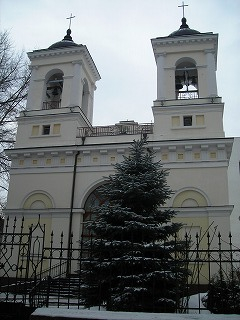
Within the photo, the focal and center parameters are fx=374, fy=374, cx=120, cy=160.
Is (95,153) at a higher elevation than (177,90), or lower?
lower

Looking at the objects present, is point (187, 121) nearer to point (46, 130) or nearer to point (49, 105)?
point (46, 130)

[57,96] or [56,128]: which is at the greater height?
[57,96]

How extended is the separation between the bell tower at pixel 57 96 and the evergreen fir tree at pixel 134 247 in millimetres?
8941

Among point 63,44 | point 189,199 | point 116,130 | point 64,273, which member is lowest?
point 64,273

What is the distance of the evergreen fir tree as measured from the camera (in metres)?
8.08

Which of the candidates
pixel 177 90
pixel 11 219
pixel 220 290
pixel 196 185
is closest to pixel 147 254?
pixel 220 290

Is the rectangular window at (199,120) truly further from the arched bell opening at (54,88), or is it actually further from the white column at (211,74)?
the arched bell opening at (54,88)

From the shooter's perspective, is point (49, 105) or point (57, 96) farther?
point (57, 96)

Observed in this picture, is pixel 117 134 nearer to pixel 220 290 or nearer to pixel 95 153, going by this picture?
pixel 95 153

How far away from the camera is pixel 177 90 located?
19438mm

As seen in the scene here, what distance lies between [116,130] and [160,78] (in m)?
3.46

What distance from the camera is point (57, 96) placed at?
21.2 m

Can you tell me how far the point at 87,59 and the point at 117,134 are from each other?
17.9 ft

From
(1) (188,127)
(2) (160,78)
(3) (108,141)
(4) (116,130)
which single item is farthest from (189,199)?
(2) (160,78)
